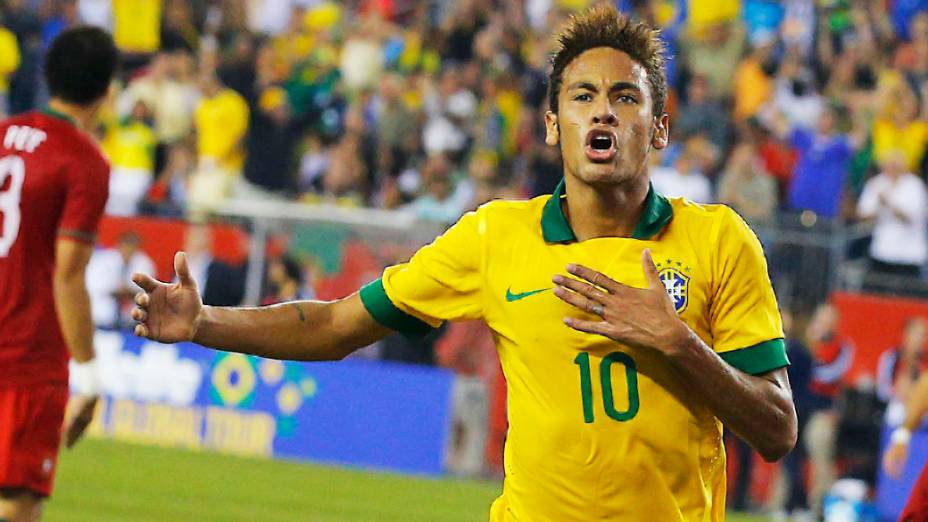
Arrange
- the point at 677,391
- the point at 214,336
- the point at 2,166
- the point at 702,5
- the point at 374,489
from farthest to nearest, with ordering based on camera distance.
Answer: the point at 702,5
the point at 374,489
the point at 2,166
the point at 214,336
the point at 677,391

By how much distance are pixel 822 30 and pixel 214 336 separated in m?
14.1

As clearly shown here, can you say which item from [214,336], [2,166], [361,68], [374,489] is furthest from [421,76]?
[214,336]

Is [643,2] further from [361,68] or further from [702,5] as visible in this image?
[361,68]

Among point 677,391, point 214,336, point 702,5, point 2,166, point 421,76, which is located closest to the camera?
point 677,391

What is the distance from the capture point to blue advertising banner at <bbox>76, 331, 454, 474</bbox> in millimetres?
15477

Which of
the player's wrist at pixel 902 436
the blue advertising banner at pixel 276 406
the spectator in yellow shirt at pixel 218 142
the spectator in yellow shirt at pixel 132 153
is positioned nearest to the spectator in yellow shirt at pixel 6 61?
the spectator in yellow shirt at pixel 132 153

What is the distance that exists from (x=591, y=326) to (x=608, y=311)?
0.05 metres

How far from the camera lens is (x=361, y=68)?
19.1m

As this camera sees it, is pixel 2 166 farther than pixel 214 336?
Yes

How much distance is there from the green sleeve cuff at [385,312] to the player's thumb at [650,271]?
33.1 inches

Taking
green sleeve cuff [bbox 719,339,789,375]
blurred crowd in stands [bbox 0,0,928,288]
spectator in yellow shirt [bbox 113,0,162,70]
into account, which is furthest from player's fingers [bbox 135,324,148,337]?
spectator in yellow shirt [bbox 113,0,162,70]

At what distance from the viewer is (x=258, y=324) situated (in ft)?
15.6

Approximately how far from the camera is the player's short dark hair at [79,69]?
21.9 ft

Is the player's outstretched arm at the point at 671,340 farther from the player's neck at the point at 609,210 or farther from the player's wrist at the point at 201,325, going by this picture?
the player's wrist at the point at 201,325
